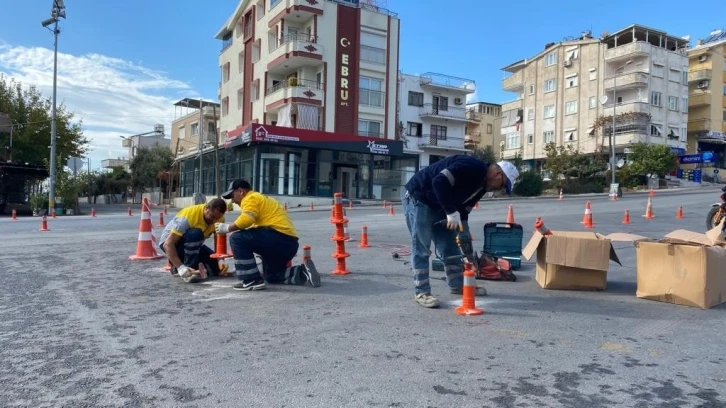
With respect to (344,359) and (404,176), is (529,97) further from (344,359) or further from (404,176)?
(344,359)

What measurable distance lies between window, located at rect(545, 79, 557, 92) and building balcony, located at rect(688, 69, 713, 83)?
15.7m

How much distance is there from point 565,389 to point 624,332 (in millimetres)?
1633

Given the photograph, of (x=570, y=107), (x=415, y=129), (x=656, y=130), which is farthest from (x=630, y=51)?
(x=415, y=129)

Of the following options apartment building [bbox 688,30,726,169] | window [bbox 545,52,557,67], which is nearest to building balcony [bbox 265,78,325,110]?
window [bbox 545,52,557,67]

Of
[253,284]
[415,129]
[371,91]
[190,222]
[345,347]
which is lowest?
[345,347]

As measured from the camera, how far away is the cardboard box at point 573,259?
6.20 metres

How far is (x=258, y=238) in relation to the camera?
6238 mm

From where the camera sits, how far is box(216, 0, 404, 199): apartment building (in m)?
34.9

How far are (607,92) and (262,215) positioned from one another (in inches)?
2207

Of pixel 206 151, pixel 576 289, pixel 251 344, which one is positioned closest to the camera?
pixel 251 344

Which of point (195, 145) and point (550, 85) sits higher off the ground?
point (550, 85)

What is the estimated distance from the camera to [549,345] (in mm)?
4281

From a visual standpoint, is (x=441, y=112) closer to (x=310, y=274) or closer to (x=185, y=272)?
(x=310, y=274)

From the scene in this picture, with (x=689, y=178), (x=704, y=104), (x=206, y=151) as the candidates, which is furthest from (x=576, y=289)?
(x=704, y=104)
